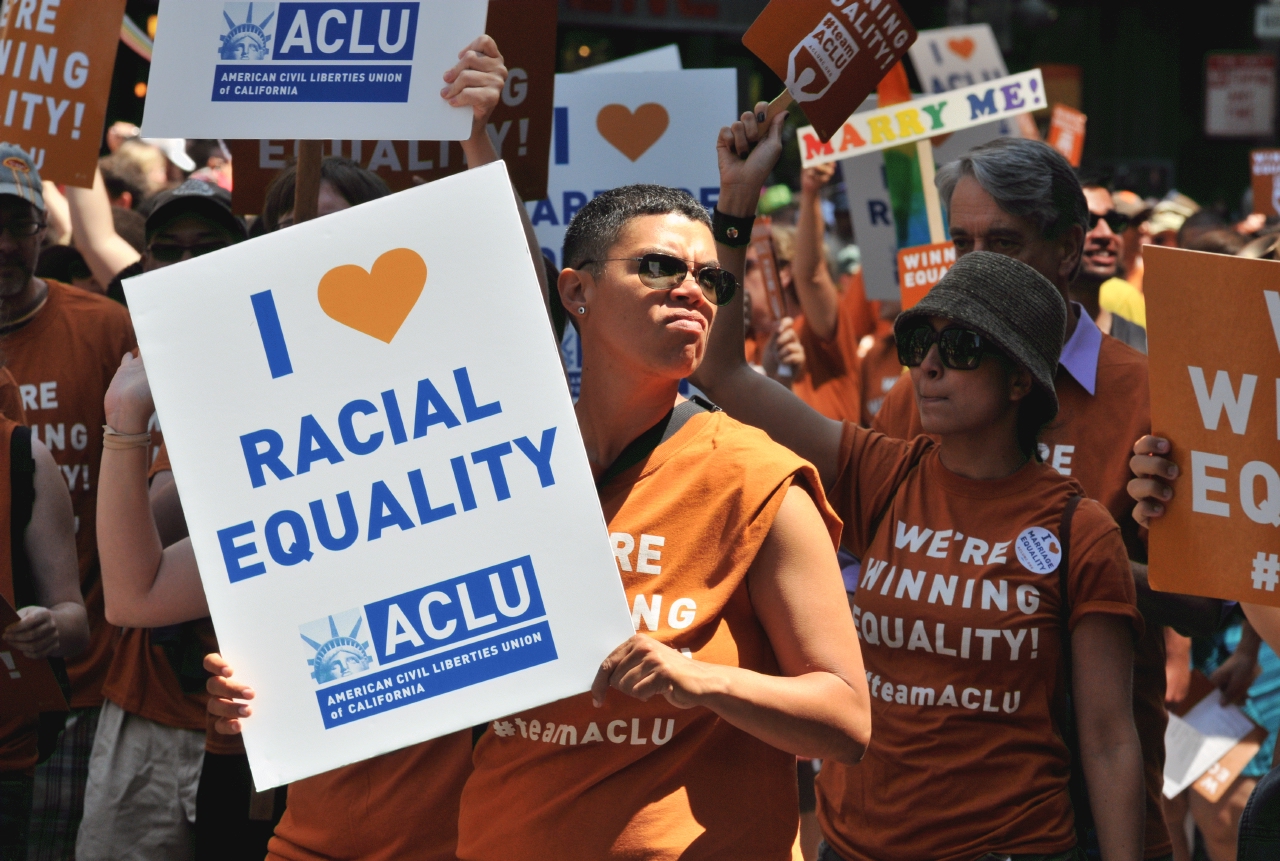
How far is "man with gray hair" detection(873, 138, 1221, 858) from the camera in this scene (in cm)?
319

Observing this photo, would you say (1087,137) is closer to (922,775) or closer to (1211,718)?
(1211,718)

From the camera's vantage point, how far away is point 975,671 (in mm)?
2748

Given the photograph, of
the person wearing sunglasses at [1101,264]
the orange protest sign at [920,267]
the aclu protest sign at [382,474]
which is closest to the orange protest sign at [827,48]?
the person wearing sunglasses at [1101,264]

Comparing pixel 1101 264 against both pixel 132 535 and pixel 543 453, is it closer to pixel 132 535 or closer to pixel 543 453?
pixel 543 453

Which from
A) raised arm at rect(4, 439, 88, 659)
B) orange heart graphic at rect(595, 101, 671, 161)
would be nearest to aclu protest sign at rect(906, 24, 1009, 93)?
orange heart graphic at rect(595, 101, 671, 161)

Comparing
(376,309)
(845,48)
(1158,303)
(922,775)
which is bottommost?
(922,775)

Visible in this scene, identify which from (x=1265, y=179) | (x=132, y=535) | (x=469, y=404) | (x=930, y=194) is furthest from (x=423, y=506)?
(x=1265, y=179)

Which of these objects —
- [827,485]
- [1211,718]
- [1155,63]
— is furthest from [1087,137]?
[827,485]

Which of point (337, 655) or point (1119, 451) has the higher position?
point (337, 655)

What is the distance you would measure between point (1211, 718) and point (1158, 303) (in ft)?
9.18

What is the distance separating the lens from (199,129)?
10.4ft

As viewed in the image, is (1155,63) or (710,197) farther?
(1155,63)

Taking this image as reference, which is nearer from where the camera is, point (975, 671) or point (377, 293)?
point (377, 293)

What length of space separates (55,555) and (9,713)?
36cm
